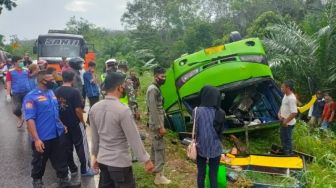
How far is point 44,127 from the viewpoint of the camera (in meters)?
5.30

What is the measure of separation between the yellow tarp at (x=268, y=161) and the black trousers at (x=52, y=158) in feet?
9.09

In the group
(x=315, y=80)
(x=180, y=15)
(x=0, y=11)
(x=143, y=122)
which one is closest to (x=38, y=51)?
(x=0, y=11)

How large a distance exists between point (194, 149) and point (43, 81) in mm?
2178

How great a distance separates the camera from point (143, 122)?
991 centimetres

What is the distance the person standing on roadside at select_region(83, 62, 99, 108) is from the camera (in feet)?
27.9

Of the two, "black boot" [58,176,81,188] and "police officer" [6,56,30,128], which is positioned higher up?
"police officer" [6,56,30,128]

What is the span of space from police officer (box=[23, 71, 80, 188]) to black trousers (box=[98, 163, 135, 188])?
4.53 ft

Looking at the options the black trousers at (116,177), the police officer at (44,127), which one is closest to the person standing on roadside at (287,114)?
the police officer at (44,127)

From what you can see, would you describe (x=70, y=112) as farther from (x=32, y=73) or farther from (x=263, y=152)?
(x=263, y=152)

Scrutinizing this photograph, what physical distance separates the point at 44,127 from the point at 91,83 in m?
3.36

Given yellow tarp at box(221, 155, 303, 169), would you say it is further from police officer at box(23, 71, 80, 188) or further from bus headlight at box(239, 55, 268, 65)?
police officer at box(23, 71, 80, 188)

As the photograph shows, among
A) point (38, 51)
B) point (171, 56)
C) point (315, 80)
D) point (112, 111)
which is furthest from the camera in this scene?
point (171, 56)

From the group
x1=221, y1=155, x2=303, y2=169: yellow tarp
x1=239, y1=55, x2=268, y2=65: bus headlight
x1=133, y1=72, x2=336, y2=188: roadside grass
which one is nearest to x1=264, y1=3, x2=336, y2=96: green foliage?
x1=133, y1=72, x2=336, y2=188: roadside grass

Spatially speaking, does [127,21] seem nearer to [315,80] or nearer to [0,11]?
[0,11]
